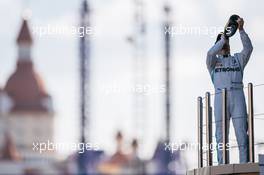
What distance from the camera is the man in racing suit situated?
517 inches

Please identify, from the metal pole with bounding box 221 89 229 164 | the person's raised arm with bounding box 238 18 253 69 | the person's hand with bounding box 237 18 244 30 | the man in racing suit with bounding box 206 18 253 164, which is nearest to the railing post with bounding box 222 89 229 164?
the metal pole with bounding box 221 89 229 164

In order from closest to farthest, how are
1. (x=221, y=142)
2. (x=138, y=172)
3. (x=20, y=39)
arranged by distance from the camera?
(x=221, y=142), (x=138, y=172), (x=20, y=39)

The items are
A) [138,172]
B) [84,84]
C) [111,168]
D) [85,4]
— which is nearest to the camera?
[85,4]

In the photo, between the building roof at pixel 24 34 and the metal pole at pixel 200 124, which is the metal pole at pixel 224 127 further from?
the building roof at pixel 24 34

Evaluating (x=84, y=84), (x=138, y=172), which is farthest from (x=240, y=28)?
(x=138, y=172)

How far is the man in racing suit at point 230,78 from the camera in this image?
13123 mm

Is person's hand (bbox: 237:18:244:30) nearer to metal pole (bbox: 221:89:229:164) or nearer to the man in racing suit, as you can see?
the man in racing suit

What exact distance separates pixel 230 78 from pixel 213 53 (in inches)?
11.4

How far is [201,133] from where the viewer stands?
44.2 feet

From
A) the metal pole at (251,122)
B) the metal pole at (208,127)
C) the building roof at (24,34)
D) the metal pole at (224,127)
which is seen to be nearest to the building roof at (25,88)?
the building roof at (24,34)

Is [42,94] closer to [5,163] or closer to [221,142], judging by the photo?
[5,163]

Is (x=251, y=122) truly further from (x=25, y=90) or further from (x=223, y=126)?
(x=25, y=90)

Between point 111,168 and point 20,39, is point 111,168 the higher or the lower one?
the lower one

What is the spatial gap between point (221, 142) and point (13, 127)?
149880 mm
